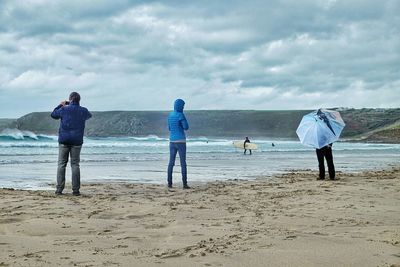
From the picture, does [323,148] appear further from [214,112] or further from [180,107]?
[214,112]

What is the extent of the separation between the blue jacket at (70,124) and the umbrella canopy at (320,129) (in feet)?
19.3

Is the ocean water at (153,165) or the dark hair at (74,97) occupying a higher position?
the dark hair at (74,97)

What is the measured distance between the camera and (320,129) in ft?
40.5

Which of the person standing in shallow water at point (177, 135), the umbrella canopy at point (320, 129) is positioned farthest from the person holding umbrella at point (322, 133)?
the person standing in shallow water at point (177, 135)

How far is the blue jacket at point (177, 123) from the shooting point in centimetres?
1127

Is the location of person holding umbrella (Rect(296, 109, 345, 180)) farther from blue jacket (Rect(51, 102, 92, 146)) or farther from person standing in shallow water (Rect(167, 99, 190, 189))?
blue jacket (Rect(51, 102, 92, 146))

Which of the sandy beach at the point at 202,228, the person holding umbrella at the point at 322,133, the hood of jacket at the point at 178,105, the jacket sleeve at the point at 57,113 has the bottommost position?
the sandy beach at the point at 202,228

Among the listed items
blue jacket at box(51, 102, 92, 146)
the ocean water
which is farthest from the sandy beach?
the ocean water

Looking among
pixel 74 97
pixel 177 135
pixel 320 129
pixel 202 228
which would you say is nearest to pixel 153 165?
pixel 177 135

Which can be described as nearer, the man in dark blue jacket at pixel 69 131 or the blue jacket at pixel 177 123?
the man in dark blue jacket at pixel 69 131

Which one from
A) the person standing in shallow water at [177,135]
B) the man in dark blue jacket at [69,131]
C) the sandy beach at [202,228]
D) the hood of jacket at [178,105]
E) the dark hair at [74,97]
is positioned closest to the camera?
the sandy beach at [202,228]

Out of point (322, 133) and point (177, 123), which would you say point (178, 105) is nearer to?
point (177, 123)

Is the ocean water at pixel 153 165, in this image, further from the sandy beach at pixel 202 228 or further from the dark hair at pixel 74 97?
the sandy beach at pixel 202 228

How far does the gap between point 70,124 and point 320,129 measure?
626 centimetres
